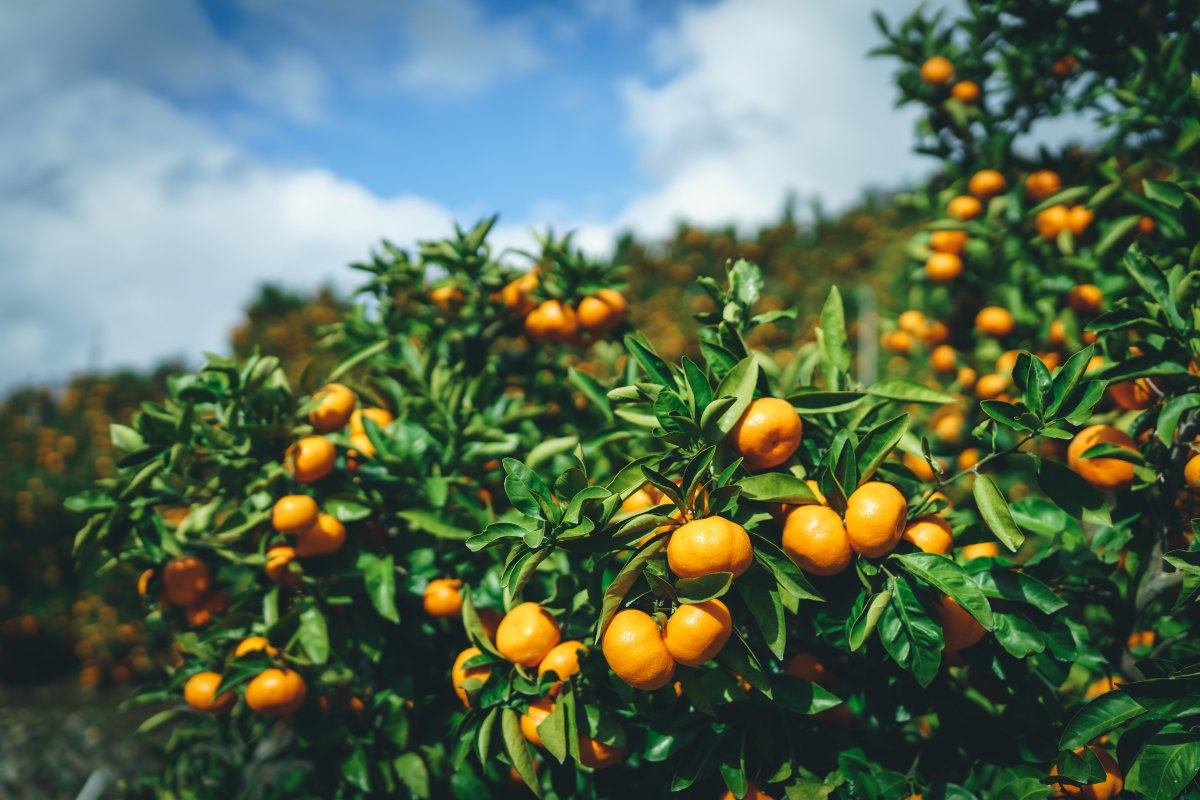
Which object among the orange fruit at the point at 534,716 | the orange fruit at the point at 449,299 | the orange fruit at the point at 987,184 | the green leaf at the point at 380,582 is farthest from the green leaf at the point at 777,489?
the orange fruit at the point at 987,184

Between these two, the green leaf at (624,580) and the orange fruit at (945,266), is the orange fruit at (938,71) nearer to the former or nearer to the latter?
the orange fruit at (945,266)

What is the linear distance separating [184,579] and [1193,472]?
2.37 m

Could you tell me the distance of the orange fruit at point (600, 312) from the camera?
2018 mm

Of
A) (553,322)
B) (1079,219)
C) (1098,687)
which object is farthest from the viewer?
(1079,219)

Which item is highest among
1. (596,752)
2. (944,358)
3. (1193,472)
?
(944,358)

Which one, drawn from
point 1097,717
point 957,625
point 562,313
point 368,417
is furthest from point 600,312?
point 1097,717

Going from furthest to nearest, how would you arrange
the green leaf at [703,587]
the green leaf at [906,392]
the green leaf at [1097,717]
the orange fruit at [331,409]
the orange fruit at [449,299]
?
the orange fruit at [449,299] < the orange fruit at [331,409] < the green leaf at [906,392] < the green leaf at [1097,717] < the green leaf at [703,587]

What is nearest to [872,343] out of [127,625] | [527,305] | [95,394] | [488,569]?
[527,305]

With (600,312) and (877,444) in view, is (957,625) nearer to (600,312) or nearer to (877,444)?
(877,444)

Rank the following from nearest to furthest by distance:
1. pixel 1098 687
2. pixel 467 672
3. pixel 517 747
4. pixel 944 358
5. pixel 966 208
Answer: pixel 517 747
pixel 467 672
pixel 1098 687
pixel 966 208
pixel 944 358

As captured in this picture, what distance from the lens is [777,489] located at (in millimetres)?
1219

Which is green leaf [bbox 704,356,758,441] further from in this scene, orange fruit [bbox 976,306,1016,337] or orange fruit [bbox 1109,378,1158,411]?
orange fruit [bbox 976,306,1016,337]

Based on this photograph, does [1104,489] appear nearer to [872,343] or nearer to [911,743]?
[911,743]

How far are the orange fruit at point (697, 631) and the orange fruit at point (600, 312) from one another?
1.05m
